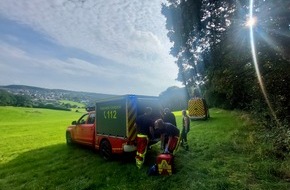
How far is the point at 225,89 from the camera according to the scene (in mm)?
15125

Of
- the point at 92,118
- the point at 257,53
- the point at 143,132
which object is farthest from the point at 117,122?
the point at 257,53

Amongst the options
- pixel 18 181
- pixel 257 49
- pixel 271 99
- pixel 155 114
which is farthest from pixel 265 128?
pixel 18 181

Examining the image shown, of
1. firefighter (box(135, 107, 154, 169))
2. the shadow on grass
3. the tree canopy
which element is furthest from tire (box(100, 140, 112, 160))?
the tree canopy

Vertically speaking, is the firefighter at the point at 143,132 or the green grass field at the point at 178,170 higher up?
the firefighter at the point at 143,132

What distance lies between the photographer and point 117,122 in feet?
36.6

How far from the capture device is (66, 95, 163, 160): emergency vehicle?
1057 cm

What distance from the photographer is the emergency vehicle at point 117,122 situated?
1057 centimetres

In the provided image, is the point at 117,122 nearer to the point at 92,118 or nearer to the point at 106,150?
the point at 106,150

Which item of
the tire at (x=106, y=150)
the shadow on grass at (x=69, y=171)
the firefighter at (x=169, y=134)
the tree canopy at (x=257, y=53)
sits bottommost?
the shadow on grass at (x=69, y=171)

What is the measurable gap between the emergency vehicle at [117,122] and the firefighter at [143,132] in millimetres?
342

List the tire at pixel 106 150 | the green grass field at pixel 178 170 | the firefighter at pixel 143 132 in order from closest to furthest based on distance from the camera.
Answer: the green grass field at pixel 178 170 < the firefighter at pixel 143 132 < the tire at pixel 106 150

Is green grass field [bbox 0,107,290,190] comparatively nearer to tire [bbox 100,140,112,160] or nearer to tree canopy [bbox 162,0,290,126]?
tire [bbox 100,140,112,160]

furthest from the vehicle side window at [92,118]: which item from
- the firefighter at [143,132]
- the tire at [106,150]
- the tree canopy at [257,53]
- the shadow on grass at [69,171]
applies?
the tree canopy at [257,53]

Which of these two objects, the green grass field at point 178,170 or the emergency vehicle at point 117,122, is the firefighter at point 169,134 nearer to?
the green grass field at point 178,170
